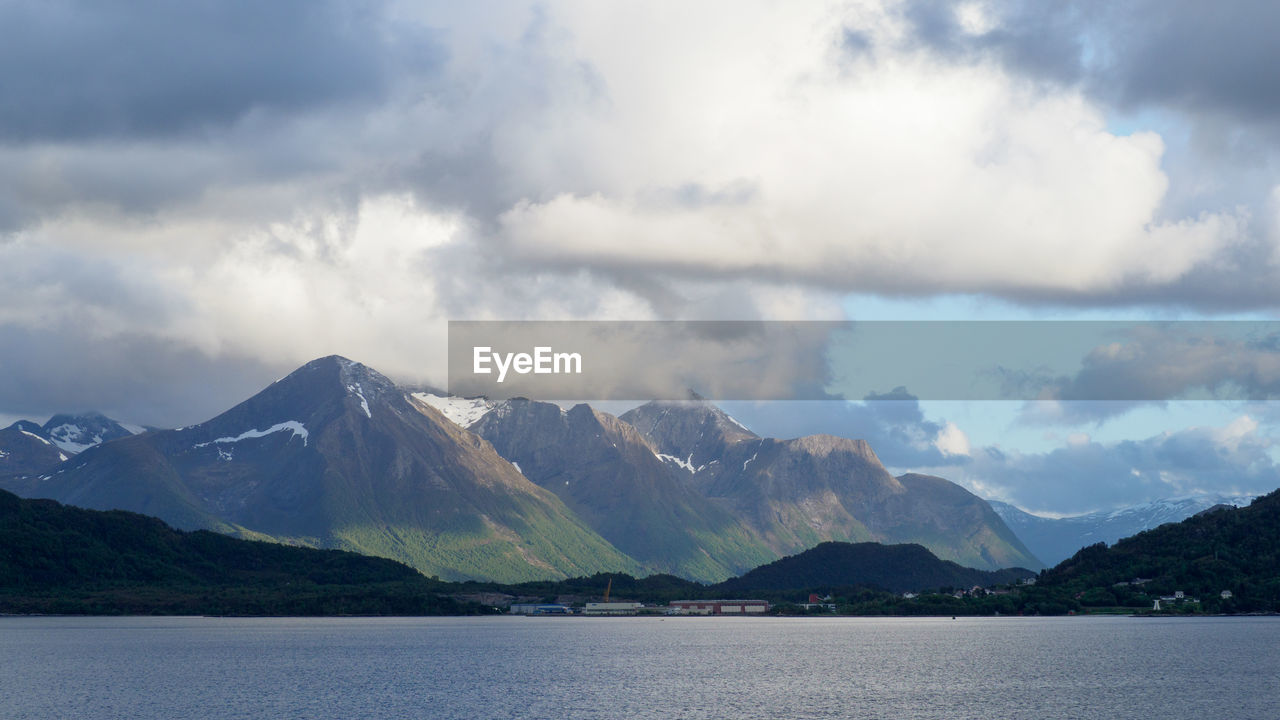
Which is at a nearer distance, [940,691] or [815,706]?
[815,706]

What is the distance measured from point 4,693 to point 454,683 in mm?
61511

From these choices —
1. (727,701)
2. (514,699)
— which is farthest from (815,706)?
(514,699)

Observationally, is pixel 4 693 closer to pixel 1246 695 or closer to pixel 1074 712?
pixel 1074 712

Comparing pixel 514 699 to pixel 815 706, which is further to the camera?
pixel 514 699

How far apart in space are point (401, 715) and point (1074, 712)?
3135 inches

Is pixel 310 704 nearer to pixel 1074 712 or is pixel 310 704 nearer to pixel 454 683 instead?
pixel 454 683

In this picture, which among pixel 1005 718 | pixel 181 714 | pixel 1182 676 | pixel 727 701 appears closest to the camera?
pixel 1005 718

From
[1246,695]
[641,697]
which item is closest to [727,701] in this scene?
[641,697]

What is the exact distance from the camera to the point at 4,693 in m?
178

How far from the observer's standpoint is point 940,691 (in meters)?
178

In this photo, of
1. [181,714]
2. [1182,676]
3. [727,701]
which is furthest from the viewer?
[1182,676]

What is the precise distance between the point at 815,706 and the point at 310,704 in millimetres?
63849

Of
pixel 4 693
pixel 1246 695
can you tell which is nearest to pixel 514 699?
pixel 4 693

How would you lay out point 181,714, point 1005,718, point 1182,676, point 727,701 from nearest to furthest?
point 1005,718 < point 181,714 < point 727,701 < point 1182,676
